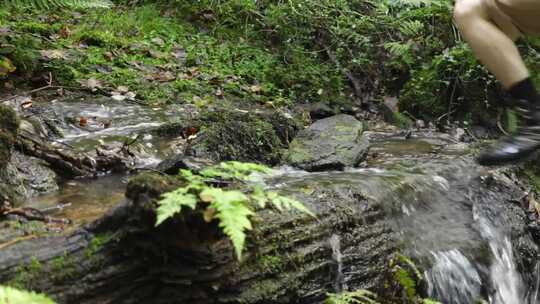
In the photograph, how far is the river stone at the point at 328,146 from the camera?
395cm

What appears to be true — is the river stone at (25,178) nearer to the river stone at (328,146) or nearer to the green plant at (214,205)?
the green plant at (214,205)

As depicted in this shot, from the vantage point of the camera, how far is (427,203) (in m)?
3.43

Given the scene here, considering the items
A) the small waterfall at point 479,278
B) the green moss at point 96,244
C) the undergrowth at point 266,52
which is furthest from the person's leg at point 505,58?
the undergrowth at point 266,52

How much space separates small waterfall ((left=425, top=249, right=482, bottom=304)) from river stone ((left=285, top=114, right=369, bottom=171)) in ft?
3.89

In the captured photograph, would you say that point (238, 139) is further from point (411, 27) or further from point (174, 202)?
point (411, 27)

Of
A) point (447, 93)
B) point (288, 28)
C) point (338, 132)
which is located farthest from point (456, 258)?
point (288, 28)

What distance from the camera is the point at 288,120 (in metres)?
4.78

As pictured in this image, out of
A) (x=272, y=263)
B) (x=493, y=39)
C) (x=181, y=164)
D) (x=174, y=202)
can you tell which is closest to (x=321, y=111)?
(x=493, y=39)

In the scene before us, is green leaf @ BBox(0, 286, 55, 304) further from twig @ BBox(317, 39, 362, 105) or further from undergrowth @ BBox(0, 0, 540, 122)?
twig @ BBox(317, 39, 362, 105)

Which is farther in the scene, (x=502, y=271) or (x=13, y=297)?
(x=502, y=271)

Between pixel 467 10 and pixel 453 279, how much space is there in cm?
171

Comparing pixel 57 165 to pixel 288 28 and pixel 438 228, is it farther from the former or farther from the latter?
pixel 288 28

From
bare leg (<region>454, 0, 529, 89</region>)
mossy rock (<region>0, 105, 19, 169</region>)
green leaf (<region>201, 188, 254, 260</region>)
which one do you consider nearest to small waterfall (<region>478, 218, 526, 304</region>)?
bare leg (<region>454, 0, 529, 89</region>)

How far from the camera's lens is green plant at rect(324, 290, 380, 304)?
2264 millimetres
